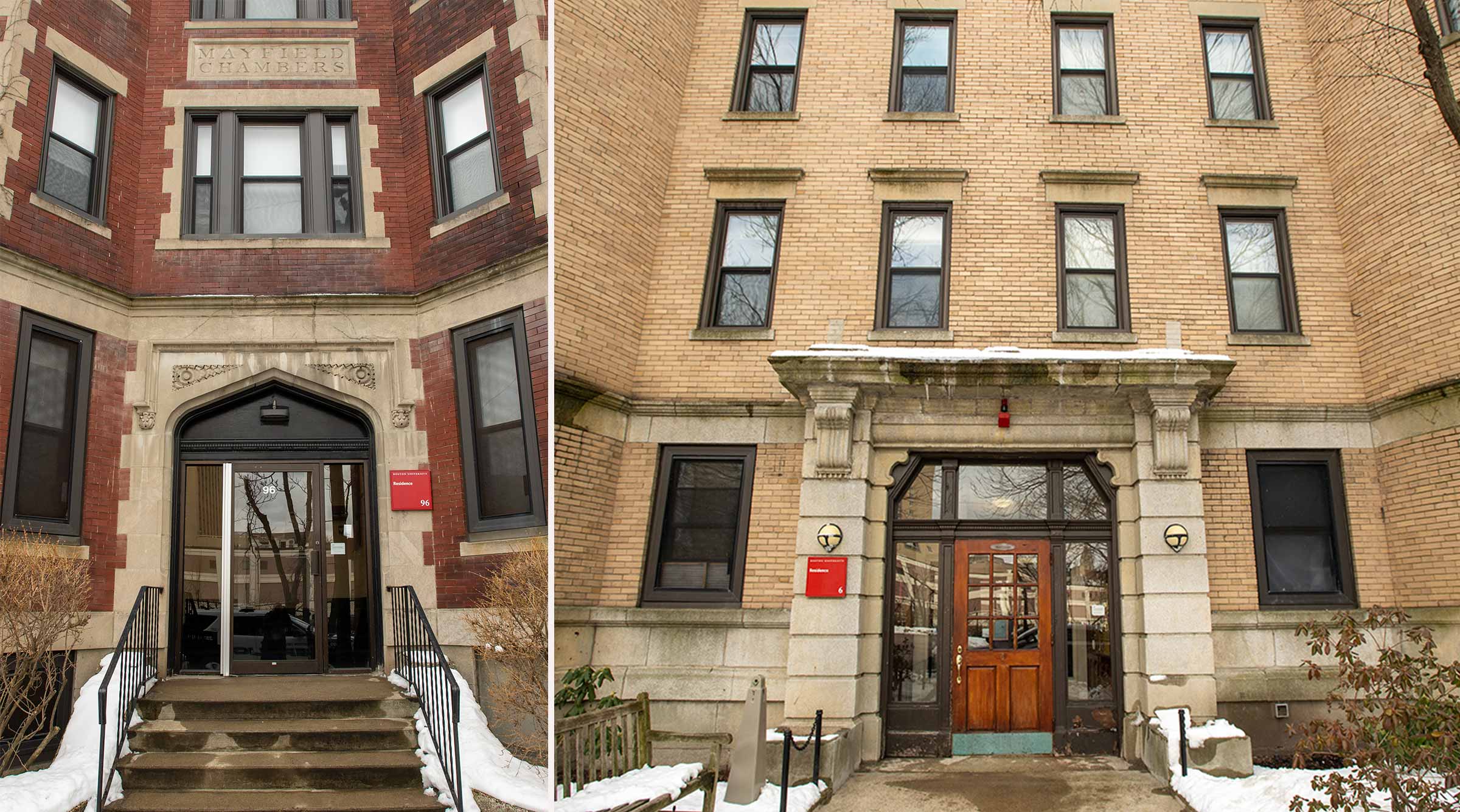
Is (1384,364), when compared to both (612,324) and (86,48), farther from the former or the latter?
(86,48)

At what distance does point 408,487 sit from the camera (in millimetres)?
10078

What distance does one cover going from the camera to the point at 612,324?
1059 centimetres

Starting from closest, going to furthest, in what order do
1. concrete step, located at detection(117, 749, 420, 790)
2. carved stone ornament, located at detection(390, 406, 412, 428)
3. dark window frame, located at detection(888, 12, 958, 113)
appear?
1. concrete step, located at detection(117, 749, 420, 790)
2. carved stone ornament, located at detection(390, 406, 412, 428)
3. dark window frame, located at detection(888, 12, 958, 113)

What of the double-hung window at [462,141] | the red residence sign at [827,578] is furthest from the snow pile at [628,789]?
the double-hung window at [462,141]

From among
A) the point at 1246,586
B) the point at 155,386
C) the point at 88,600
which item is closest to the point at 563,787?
the point at 88,600

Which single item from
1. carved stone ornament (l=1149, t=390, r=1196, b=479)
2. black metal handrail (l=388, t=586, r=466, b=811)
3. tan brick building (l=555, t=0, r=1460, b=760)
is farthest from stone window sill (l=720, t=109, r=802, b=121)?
black metal handrail (l=388, t=586, r=466, b=811)

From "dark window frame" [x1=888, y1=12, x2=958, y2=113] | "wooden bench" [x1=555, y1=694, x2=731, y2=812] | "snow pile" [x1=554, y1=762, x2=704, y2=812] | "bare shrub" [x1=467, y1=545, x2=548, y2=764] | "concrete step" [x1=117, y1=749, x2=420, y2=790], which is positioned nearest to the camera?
"snow pile" [x1=554, y1=762, x2=704, y2=812]

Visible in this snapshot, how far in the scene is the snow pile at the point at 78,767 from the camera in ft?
26.2

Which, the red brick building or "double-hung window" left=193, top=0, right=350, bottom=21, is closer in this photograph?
the red brick building

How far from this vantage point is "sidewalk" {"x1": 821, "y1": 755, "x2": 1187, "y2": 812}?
856 centimetres

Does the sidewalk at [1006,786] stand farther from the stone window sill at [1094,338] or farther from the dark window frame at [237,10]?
the dark window frame at [237,10]

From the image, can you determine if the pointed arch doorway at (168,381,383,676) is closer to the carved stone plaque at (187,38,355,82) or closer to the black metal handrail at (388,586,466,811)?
the black metal handrail at (388,586,466,811)

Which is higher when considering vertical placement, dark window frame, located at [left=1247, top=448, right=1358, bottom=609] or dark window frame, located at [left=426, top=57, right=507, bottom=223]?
dark window frame, located at [left=426, top=57, right=507, bottom=223]

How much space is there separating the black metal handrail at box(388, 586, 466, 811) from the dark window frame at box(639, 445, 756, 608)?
214cm
